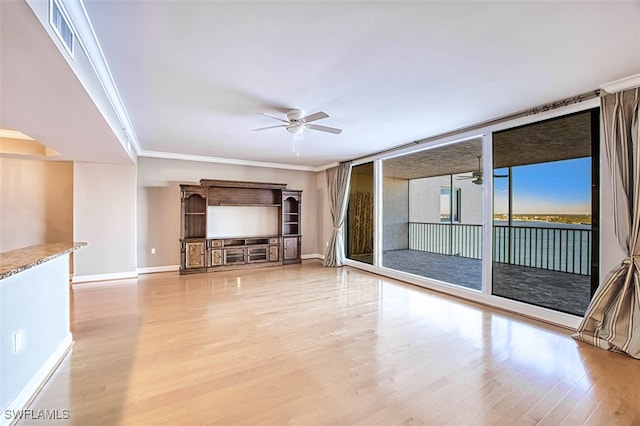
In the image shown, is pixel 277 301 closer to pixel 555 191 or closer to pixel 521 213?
pixel 521 213

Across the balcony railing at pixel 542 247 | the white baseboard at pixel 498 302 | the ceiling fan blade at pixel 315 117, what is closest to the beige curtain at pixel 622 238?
the white baseboard at pixel 498 302

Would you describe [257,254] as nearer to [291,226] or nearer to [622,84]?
[291,226]

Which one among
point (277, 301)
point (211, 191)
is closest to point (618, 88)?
point (277, 301)

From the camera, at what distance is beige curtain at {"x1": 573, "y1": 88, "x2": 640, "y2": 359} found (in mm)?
2656

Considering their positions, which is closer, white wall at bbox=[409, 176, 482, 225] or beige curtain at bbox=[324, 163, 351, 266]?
beige curtain at bbox=[324, 163, 351, 266]

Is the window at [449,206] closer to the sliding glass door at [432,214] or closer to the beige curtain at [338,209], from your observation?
the sliding glass door at [432,214]

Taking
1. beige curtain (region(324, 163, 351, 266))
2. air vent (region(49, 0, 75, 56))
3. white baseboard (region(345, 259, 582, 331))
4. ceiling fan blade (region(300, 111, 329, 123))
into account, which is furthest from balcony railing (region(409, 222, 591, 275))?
air vent (region(49, 0, 75, 56))

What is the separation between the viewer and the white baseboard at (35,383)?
5.79 ft

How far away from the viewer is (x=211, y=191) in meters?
6.48

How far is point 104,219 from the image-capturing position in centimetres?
536

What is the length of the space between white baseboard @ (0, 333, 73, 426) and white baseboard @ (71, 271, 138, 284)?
3.08 m

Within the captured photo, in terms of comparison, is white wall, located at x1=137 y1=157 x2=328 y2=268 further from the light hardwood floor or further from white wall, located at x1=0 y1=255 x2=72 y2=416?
white wall, located at x1=0 y1=255 x2=72 y2=416

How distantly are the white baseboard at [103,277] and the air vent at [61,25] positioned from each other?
481 cm

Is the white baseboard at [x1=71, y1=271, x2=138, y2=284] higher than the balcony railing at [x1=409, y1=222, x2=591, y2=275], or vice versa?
the balcony railing at [x1=409, y1=222, x2=591, y2=275]
